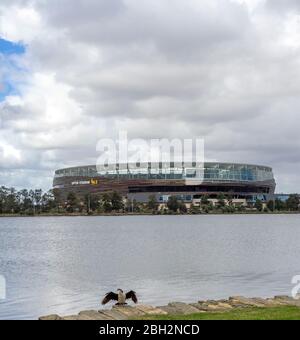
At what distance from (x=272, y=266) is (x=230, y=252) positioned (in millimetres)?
12930

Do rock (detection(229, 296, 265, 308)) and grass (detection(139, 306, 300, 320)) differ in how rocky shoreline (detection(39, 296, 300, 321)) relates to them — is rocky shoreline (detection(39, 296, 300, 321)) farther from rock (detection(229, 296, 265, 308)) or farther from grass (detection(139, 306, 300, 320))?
grass (detection(139, 306, 300, 320))

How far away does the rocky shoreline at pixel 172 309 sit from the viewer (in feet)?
58.4

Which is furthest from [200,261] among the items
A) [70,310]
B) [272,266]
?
[70,310]

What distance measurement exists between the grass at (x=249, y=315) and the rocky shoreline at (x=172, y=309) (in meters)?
0.78

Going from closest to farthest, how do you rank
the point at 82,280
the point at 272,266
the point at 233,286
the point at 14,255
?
1. the point at 233,286
2. the point at 82,280
3. the point at 272,266
4. the point at 14,255

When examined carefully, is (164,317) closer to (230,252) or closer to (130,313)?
(130,313)

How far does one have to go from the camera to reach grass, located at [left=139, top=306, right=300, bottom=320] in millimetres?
15875

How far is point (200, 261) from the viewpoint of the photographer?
1799 inches

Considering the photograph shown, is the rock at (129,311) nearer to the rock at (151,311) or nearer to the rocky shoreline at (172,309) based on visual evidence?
the rocky shoreline at (172,309)

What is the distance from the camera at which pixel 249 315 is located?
1647 centimetres

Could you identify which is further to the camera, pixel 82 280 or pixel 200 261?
pixel 200 261

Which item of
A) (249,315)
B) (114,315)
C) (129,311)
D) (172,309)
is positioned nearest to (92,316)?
(114,315)

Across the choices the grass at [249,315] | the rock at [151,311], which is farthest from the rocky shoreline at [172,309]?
the grass at [249,315]

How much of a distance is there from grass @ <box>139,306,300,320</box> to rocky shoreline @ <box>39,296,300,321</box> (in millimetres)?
783
